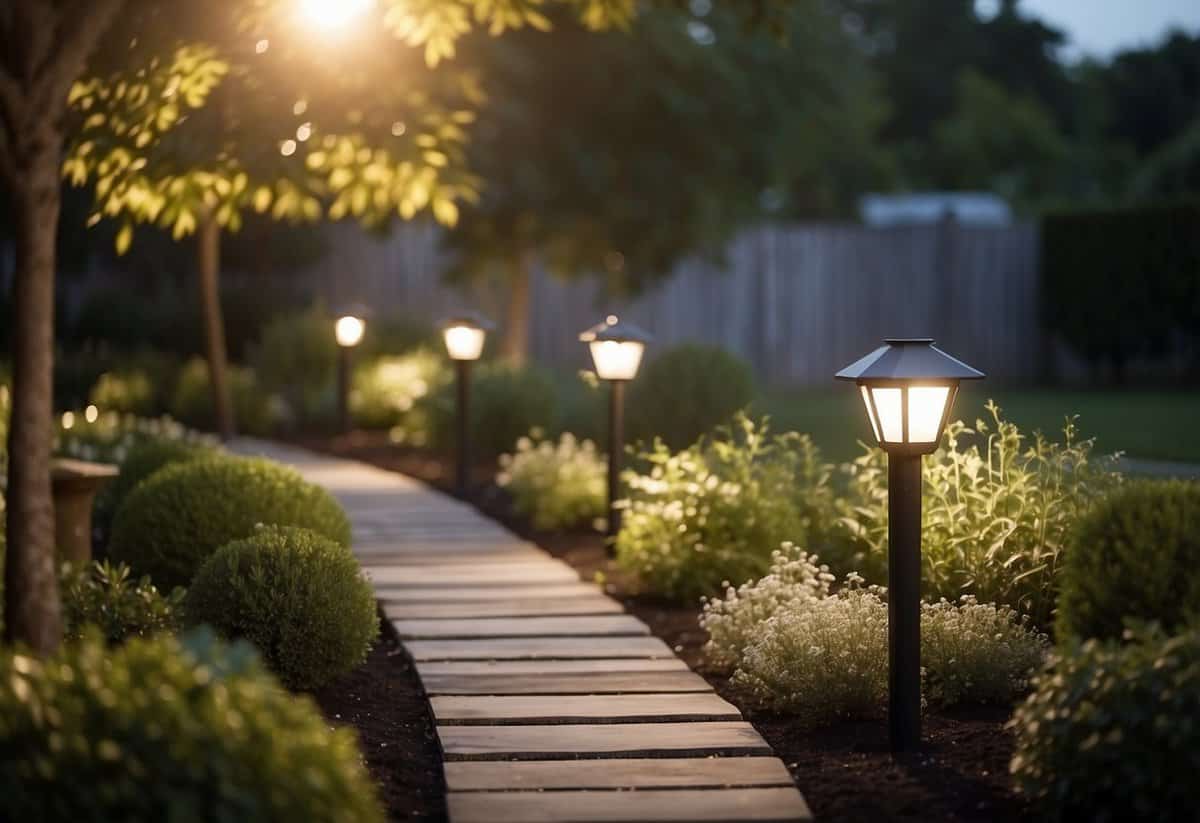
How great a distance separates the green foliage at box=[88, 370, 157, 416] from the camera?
15.1m

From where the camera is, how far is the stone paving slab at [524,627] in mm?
6676

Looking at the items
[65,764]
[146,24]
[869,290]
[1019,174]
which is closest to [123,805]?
[65,764]

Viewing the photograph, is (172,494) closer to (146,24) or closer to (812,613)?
(146,24)

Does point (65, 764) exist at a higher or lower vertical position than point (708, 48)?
lower

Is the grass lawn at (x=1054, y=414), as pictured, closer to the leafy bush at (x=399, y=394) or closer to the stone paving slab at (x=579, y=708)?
the leafy bush at (x=399, y=394)

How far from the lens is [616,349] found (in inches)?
334

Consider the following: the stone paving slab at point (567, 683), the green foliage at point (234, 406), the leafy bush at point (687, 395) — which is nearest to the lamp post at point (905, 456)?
the stone paving slab at point (567, 683)

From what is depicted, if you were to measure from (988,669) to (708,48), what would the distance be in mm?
13580

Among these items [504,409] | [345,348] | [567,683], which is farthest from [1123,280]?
[567,683]

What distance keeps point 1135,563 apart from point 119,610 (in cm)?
356

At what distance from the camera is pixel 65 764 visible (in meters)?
3.23

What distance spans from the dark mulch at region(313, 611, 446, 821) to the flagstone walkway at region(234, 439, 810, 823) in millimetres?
85

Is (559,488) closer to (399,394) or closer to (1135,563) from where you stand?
(399,394)

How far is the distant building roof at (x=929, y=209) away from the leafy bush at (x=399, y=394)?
1848cm
